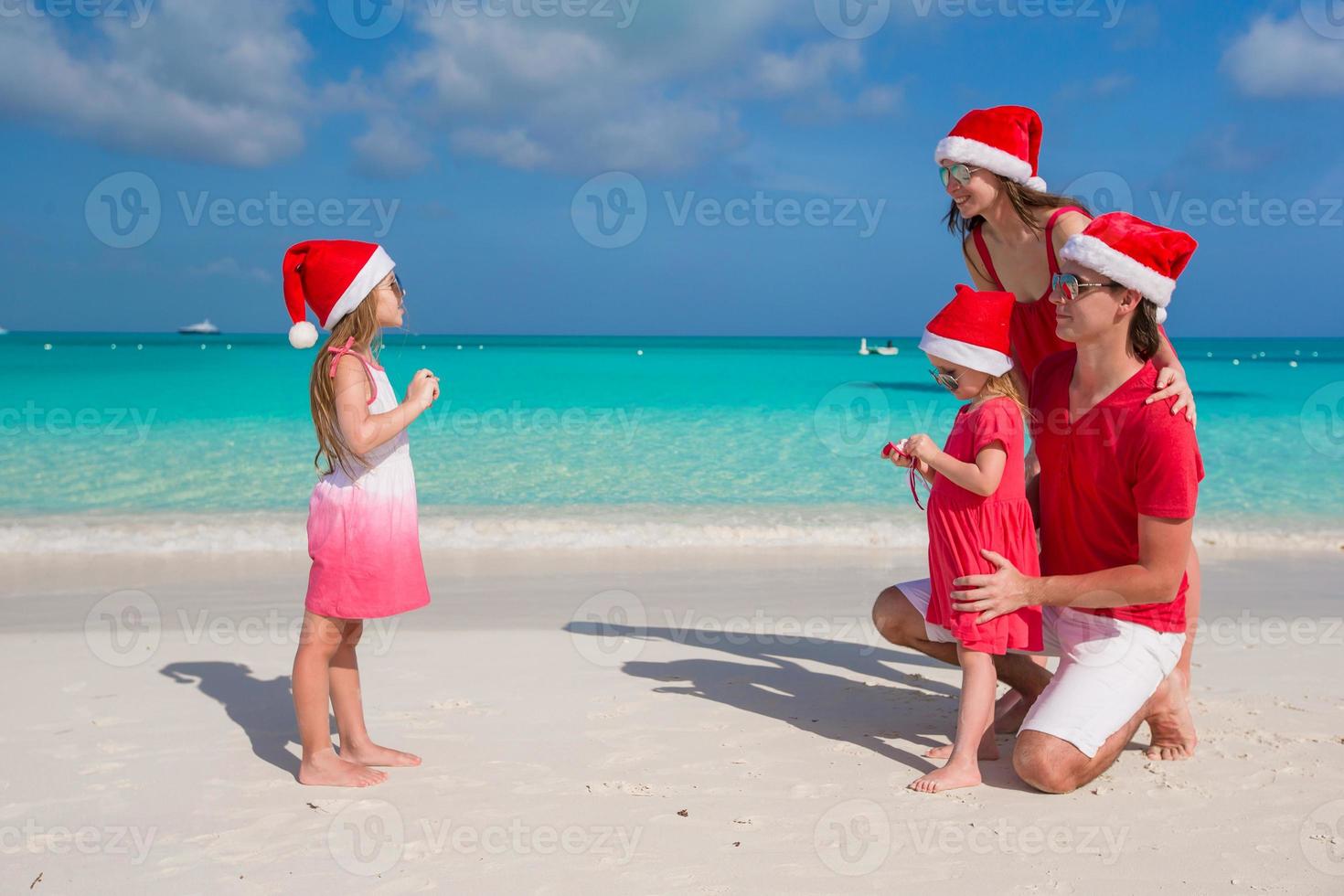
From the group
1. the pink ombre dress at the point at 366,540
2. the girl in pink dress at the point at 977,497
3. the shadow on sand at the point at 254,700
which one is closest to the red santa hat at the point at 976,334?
the girl in pink dress at the point at 977,497

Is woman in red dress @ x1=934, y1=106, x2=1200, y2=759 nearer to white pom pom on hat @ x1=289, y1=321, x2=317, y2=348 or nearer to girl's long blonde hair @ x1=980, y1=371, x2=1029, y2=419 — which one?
girl's long blonde hair @ x1=980, y1=371, x2=1029, y2=419

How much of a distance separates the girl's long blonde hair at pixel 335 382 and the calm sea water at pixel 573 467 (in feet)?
16.5

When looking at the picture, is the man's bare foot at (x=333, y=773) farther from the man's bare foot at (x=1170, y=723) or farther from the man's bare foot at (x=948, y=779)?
the man's bare foot at (x=1170, y=723)

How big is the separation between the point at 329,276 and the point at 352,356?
0.92 feet

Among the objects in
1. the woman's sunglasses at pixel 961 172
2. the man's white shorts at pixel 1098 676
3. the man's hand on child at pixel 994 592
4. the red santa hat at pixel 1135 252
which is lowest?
the man's white shorts at pixel 1098 676

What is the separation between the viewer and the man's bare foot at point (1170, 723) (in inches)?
135

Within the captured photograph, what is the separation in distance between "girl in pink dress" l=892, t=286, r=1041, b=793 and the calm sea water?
5.02 metres

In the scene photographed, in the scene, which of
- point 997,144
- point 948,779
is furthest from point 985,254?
point 948,779

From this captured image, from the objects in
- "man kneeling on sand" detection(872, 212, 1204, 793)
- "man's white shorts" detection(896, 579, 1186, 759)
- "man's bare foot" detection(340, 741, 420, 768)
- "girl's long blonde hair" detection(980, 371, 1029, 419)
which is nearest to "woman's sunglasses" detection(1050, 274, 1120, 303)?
"man kneeling on sand" detection(872, 212, 1204, 793)

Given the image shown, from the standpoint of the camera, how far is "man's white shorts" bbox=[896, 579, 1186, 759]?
3.16m

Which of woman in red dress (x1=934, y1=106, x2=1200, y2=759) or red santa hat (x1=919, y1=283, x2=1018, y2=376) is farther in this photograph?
woman in red dress (x1=934, y1=106, x2=1200, y2=759)

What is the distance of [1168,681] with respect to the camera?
3.43 metres

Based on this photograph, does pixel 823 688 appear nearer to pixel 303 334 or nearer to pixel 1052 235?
pixel 1052 235

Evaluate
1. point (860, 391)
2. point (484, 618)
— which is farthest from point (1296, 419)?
point (484, 618)
